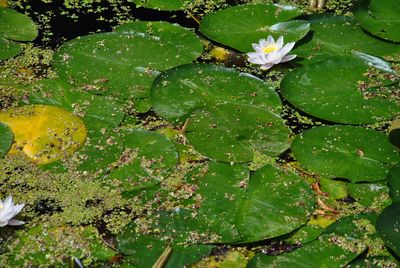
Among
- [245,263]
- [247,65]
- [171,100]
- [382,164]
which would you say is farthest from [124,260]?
[247,65]

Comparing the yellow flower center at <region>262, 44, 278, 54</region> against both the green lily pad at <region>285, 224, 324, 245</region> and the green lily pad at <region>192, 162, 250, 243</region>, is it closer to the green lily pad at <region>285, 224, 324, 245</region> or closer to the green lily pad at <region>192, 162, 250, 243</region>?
the green lily pad at <region>192, 162, 250, 243</region>

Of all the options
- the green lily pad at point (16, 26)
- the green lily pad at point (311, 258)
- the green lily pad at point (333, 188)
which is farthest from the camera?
the green lily pad at point (16, 26)

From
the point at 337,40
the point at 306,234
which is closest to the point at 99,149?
the point at 306,234

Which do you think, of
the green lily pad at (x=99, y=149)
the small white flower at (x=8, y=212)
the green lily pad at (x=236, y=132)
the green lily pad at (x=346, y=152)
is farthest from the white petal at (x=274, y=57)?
the small white flower at (x=8, y=212)

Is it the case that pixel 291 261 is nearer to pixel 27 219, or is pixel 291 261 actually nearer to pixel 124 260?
pixel 124 260

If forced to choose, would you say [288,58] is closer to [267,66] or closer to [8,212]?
[267,66]

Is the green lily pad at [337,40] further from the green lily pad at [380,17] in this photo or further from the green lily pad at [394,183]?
the green lily pad at [394,183]
